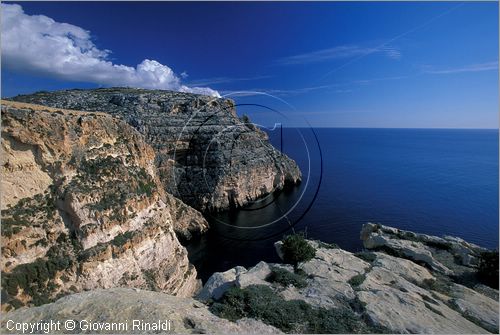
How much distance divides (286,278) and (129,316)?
26.0 ft

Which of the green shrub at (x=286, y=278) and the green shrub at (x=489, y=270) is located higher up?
the green shrub at (x=286, y=278)

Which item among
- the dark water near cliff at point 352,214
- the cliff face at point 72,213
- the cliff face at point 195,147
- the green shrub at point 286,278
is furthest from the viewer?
the cliff face at point 195,147

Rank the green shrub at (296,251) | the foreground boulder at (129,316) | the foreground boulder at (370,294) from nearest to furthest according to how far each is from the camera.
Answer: the foreground boulder at (129,316) → the foreground boulder at (370,294) → the green shrub at (296,251)

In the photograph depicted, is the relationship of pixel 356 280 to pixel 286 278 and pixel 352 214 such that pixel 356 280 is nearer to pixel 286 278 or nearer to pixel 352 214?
pixel 286 278

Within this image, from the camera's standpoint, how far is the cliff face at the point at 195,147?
57375 mm

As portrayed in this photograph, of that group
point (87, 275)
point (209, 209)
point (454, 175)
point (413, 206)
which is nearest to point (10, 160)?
point (87, 275)

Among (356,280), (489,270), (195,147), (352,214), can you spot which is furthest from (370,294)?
(195,147)

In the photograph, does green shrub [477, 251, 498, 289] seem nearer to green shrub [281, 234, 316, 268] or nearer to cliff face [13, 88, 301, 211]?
green shrub [281, 234, 316, 268]

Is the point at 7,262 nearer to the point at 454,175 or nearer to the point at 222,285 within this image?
the point at 222,285

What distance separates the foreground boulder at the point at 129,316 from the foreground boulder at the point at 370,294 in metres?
0.93

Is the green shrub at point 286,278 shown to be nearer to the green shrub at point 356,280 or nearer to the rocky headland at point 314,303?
the rocky headland at point 314,303

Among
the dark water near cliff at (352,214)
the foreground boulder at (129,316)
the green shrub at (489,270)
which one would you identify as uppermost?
the foreground boulder at (129,316)

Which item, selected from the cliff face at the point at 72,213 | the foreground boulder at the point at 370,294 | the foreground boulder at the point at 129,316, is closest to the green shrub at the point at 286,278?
the foreground boulder at the point at 370,294

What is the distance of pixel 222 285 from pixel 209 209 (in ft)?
141
